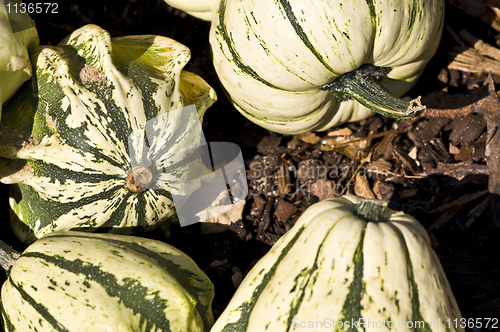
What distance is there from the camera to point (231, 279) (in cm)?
213

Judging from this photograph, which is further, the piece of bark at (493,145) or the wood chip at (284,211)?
the wood chip at (284,211)

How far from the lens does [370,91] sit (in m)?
1.84

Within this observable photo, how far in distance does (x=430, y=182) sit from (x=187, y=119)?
130 cm

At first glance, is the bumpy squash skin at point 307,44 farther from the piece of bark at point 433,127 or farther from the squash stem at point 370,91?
the piece of bark at point 433,127

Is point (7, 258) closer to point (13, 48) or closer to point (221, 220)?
point (13, 48)

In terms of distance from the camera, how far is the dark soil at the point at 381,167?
211 cm

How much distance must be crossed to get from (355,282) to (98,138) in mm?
1097

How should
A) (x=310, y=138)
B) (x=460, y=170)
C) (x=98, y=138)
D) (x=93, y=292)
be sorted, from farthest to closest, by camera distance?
(x=310, y=138)
(x=460, y=170)
(x=98, y=138)
(x=93, y=292)

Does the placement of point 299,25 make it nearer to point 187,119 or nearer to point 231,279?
point 187,119

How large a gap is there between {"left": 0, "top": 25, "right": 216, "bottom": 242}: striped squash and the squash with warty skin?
0.28 m

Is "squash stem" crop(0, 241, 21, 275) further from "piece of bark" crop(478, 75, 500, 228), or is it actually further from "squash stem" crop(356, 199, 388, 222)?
"piece of bark" crop(478, 75, 500, 228)

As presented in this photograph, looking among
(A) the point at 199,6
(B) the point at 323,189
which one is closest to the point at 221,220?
(B) the point at 323,189

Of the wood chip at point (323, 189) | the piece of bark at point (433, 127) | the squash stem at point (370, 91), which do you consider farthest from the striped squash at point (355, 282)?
the piece of bark at point (433, 127)

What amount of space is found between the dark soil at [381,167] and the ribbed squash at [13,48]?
2.17 ft
